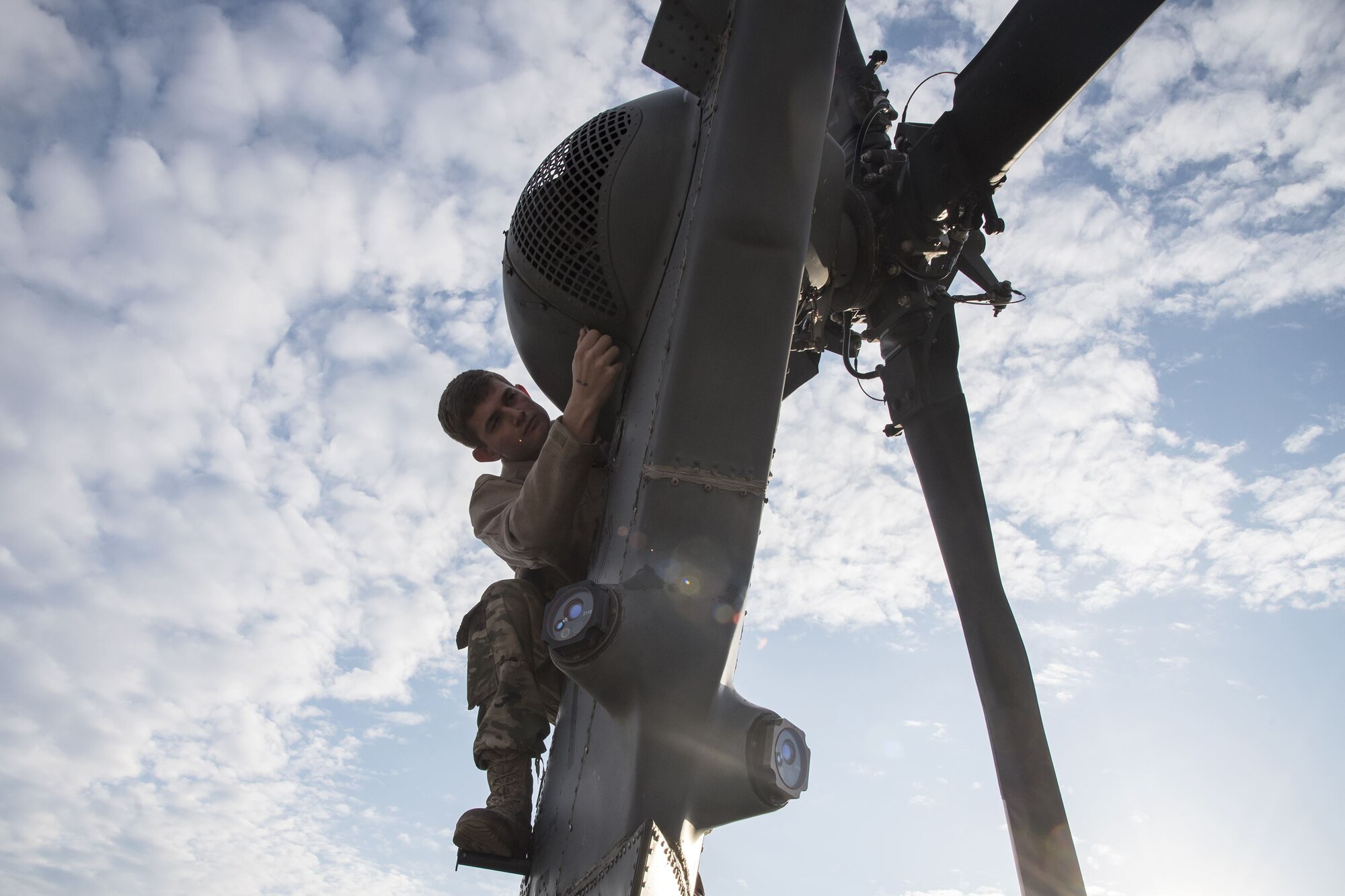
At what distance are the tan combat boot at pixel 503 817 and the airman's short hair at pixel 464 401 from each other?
1781 millimetres

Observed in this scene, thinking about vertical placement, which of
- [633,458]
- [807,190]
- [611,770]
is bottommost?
[611,770]

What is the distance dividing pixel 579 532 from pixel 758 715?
59.5 inches

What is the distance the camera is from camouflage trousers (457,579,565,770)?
12.7 ft

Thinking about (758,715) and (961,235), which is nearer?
(758,715)

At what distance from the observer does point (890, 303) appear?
5887mm

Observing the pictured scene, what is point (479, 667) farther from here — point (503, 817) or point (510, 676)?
point (503, 817)

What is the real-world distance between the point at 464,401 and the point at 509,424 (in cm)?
30

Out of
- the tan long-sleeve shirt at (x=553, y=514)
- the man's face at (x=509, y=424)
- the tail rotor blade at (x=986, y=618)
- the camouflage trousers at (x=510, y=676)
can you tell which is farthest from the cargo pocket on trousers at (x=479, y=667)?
the tail rotor blade at (x=986, y=618)

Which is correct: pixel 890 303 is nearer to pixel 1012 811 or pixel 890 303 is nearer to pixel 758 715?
pixel 1012 811

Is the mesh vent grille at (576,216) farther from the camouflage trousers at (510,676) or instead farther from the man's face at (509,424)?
the camouflage trousers at (510,676)

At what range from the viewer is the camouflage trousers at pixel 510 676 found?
3881 millimetres

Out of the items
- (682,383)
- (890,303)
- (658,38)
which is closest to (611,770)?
(682,383)

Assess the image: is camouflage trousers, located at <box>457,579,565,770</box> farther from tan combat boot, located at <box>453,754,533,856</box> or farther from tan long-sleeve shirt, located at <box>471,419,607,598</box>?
tan long-sleeve shirt, located at <box>471,419,607,598</box>

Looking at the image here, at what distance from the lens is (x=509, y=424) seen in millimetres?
4703
